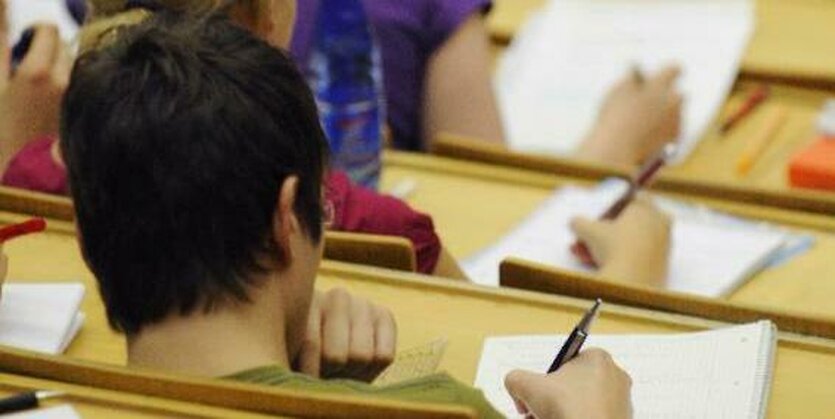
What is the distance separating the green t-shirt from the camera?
4.29ft

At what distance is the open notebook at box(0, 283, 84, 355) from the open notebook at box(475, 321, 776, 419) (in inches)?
14.8

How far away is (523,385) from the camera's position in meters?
1.36

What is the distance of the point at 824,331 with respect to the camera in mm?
1612

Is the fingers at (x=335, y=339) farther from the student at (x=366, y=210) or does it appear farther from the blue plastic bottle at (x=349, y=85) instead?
the blue plastic bottle at (x=349, y=85)

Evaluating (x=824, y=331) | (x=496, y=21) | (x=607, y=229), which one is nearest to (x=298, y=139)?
(x=824, y=331)

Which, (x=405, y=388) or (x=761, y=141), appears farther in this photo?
(x=761, y=141)

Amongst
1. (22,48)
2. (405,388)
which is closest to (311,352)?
(405,388)

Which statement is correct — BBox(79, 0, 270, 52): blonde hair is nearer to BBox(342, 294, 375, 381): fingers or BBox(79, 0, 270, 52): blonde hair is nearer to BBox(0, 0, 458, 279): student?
BBox(0, 0, 458, 279): student

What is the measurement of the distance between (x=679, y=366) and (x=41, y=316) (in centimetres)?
58

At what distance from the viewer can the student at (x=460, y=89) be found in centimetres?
242

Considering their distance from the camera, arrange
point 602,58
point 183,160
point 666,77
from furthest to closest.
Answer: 1. point 602,58
2. point 666,77
3. point 183,160

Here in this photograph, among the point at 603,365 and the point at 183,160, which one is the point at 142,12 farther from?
the point at 603,365

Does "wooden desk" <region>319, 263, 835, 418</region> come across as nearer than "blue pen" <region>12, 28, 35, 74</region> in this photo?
Yes

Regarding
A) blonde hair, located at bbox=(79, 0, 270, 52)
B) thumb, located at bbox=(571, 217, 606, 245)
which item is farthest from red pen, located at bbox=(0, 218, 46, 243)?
thumb, located at bbox=(571, 217, 606, 245)
